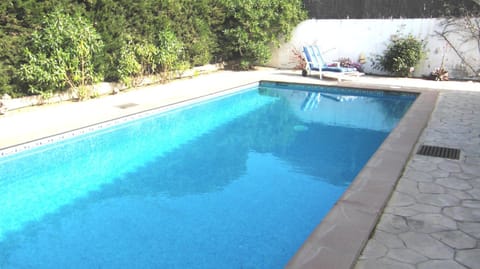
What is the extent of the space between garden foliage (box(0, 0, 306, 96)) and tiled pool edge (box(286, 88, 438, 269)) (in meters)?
6.77

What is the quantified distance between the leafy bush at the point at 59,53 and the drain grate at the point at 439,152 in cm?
716

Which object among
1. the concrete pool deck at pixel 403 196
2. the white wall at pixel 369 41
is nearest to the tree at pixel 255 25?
the white wall at pixel 369 41

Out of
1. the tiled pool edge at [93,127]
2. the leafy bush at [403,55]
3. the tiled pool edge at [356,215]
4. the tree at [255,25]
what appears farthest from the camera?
the tree at [255,25]

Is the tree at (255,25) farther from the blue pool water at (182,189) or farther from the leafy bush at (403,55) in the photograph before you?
the blue pool water at (182,189)

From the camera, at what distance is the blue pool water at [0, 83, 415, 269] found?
10.7ft

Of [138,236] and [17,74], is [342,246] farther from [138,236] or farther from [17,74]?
[17,74]

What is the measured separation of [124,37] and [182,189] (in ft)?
20.8

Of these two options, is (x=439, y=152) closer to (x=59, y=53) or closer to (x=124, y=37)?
(x=59, y=53)

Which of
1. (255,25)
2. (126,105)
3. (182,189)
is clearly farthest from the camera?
(255,25)

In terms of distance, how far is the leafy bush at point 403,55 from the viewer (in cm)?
1198

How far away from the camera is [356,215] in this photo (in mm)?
3152

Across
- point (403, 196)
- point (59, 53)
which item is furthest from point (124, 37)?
point (403, 196)

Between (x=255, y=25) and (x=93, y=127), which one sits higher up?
(x=255, y=25)

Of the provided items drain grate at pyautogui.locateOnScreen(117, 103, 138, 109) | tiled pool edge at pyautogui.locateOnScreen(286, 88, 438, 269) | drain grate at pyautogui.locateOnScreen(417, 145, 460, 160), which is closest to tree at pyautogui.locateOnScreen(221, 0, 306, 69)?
drain grate at pyautogui.locateOnScreen(117, 103, 138, 109)
